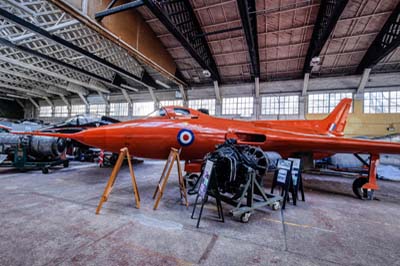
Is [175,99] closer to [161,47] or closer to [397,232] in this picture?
[161,47]

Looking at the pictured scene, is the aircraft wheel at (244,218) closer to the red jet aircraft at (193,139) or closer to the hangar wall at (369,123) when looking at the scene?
the red jet aircraft at (193,139)

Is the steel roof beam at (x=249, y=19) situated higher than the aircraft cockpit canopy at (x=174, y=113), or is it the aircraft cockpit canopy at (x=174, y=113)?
the steel roof beam at (x=249, y=19)

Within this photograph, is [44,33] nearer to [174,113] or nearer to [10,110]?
[174,113]

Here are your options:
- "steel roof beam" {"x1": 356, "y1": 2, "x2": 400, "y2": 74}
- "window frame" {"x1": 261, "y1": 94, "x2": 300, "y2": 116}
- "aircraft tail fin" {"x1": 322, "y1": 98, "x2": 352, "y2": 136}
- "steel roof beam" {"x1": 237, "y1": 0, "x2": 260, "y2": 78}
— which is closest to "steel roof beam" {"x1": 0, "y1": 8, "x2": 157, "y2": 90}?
"steel roof beam" {"x1": 237, "y1": 0, "x2": 260, "y2": 78}

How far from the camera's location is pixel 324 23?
426 inches

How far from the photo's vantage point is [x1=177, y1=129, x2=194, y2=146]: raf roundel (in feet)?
15.1

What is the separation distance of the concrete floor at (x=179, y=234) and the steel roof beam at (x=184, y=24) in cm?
946

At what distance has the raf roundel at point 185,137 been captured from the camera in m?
4.59

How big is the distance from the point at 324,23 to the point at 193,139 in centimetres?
1227

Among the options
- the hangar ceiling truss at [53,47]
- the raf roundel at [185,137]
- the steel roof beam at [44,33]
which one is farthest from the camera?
the hangar ceiling truss at [53,47]

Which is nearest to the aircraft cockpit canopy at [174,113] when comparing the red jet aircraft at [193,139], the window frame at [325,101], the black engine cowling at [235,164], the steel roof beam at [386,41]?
the red jet aircraft at [193,139]

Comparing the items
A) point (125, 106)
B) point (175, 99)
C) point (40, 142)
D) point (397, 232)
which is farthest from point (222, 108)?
point (397, 232)

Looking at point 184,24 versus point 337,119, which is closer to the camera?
point 337,119

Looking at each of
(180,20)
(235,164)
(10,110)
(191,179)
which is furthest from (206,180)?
(10,110)
